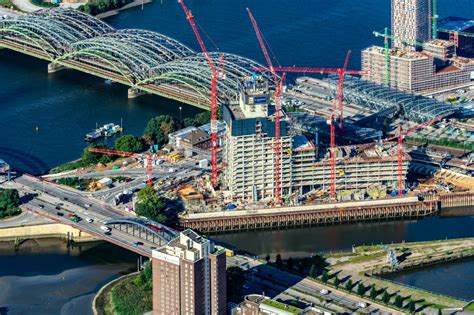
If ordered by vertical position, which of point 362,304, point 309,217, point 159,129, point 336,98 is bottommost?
point 362,304

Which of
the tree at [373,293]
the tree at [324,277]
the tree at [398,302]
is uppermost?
the tree at [324,277]

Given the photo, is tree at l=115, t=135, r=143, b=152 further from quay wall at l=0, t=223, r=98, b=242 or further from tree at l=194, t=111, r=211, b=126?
quay wall at l=0, t=223, r=98, b=242

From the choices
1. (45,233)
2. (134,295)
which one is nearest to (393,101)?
(45,233)

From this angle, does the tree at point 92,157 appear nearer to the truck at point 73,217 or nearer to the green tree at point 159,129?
the green tree at point 159,129

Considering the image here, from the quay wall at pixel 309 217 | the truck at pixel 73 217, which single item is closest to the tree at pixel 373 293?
the quay wall at pixel 309 217

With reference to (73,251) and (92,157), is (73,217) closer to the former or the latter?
(73,251)

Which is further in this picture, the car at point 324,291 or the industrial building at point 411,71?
the industrial building at point 411,71

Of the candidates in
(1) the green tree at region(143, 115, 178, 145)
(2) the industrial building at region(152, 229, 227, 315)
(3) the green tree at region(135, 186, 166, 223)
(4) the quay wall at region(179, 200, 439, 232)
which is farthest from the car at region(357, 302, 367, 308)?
(1) the green tree at region(143, 115, 178, 145)
